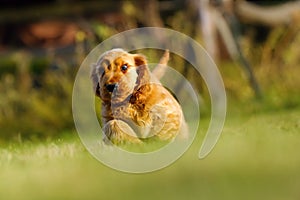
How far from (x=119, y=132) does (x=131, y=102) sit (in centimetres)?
13

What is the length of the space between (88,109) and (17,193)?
1.82 metres

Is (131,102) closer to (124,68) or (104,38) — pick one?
(124,68)

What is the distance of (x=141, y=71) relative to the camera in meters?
3.06

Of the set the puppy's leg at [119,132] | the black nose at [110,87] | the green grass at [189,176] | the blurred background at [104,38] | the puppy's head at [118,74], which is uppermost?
the blurred background at [104,38]

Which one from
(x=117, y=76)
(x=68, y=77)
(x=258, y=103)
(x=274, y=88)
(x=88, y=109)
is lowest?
(x=117, y=76)

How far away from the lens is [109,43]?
6.63 meters

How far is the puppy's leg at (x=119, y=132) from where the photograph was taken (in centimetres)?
303

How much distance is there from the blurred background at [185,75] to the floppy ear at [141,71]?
1.12 ft

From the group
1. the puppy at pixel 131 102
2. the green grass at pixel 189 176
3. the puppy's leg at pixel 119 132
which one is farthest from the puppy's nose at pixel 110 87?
the green grass at pixel 189 176

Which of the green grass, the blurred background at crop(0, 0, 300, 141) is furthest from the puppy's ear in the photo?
the blurred background at crop(0, 0, 300, 141)

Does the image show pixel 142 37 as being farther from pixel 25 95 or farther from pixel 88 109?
pixel 88 109

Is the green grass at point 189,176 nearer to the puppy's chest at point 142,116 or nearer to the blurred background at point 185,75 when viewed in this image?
the blurred background at point 185,75

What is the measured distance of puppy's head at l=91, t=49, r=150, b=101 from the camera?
9.79ft

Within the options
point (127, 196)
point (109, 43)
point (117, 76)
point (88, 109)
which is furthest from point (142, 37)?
point (127, 196)
